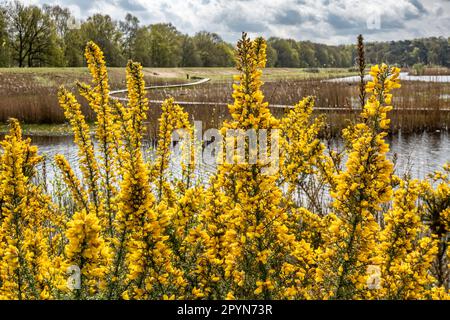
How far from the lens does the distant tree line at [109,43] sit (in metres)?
59.2

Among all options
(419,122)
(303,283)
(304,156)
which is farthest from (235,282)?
(419,122)

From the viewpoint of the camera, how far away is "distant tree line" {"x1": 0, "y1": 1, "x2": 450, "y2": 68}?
5916cm

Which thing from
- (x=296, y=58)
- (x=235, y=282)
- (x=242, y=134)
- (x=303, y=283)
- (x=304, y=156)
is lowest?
(x=303, y=283)

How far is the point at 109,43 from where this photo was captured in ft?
215

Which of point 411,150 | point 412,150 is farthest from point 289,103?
point 412,150

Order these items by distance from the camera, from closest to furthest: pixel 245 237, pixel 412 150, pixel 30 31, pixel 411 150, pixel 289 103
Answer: pixel 245 237
pixel 412 150
pixel 411 150
pixel 289 103
pixel 30 31

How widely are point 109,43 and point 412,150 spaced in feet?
194

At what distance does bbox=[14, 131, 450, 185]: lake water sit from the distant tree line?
3059 cm

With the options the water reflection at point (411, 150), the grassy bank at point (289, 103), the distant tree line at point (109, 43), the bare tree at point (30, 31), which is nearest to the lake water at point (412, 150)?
the water reflection at point (411, 150)

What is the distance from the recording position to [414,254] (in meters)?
2.95

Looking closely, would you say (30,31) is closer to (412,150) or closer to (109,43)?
(109,43)

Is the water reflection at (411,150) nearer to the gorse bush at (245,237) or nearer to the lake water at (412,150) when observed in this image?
the lake water at (412,150)

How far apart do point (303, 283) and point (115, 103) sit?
8.54 ft

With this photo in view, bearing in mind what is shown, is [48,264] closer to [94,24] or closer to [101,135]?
[101,135]
